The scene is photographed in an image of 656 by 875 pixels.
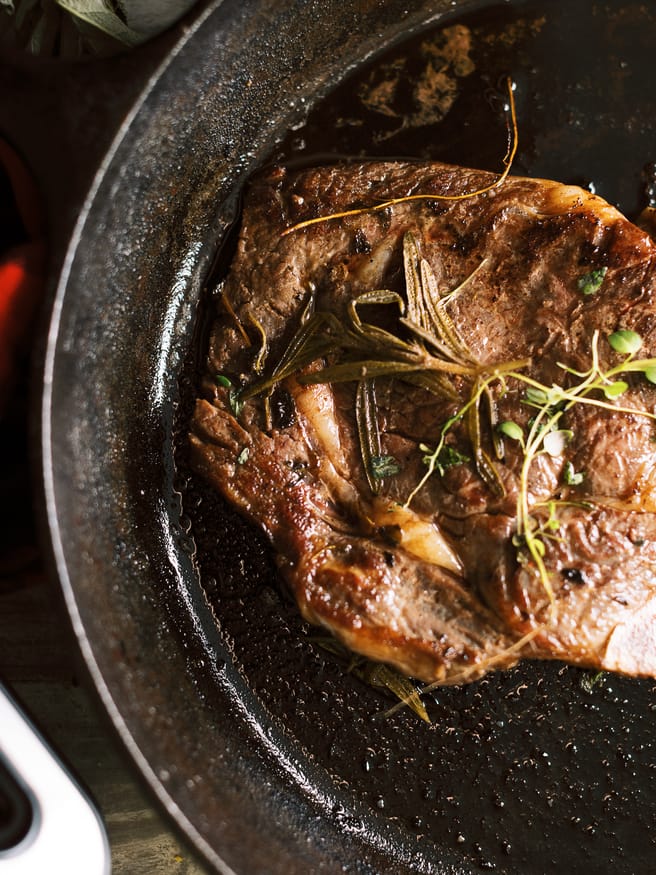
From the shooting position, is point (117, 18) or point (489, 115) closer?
point (117, 18)

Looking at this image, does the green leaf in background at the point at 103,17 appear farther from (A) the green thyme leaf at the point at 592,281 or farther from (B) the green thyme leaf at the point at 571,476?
(B) the green thyme leaf at the point at 571,476

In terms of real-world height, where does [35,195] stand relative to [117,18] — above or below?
below

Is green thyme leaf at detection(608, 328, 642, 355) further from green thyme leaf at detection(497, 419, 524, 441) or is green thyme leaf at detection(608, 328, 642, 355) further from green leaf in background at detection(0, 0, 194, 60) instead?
green leaf in background at detection(0, 0, 194, 60)

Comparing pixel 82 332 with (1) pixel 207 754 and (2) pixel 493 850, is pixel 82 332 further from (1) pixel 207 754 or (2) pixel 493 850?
(2) pixel 493 850

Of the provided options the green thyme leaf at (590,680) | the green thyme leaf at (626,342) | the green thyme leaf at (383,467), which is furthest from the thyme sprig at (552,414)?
the green thyme leaf at (590,680)

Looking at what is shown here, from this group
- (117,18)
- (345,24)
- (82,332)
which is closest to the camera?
(82,332)

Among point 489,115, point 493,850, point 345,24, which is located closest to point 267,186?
point 345,24

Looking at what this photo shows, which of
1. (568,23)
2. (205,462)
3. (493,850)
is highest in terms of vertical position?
(568,23)
